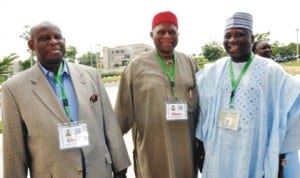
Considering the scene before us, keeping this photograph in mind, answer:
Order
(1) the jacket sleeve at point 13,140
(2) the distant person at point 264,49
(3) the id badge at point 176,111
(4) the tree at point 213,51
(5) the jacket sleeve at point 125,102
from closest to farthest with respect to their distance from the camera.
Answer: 1. (1) the jacket sleeve at point 13,140
2. (3) the id badge at point 176,111
3. (5) the jacket sleeve at point 125,102
4. (2) the distant person at point 264,49
5. (4) the tree at point 213,51

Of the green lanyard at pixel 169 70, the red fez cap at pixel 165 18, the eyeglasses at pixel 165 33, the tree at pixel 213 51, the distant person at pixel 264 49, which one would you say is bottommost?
the green lanyard at pixel 169 70

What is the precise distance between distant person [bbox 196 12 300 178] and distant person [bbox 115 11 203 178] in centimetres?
30

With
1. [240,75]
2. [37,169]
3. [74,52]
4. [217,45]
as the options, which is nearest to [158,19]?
[240,75]

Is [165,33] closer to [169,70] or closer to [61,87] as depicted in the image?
[169,70]

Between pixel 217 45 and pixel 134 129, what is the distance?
1676 inches

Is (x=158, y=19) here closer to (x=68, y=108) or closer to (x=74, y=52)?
(x=68, y=108)

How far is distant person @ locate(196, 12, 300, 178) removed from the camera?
229cm

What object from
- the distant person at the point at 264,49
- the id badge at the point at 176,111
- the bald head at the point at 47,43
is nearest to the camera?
the bald head at the point at 47,43

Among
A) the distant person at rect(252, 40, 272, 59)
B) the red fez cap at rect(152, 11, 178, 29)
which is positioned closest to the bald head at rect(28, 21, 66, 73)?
the red fez cap at rect(152, 11, 178, 29)

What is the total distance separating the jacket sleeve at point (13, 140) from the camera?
6.51 ft

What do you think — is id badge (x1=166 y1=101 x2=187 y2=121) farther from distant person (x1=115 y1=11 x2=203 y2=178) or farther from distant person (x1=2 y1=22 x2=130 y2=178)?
distant person (x1=2 y1=22 x2=130 y2=178)

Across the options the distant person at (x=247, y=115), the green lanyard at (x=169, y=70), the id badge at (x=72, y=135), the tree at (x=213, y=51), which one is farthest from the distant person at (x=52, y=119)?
the tree at (x=213, y=51)

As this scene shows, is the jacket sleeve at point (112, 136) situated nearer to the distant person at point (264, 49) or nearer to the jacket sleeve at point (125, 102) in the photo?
the jacket sleeve at point (125, 102)

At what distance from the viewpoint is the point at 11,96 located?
202cm
